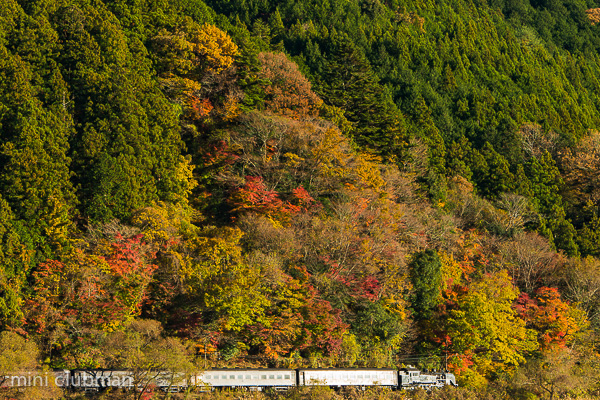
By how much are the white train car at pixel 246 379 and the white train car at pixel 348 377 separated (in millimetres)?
827

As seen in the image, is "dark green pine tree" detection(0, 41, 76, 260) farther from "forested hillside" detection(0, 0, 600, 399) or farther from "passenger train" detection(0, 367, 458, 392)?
"passenger train" detection(0, 367, 458, 392)

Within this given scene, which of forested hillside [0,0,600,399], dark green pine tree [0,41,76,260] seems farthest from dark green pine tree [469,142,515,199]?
dark green pine tree [0,41,76,260]

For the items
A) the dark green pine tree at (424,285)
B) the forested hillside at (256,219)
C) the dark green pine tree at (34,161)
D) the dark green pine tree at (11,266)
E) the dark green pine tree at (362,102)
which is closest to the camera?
the dark green pine tree at (11,266)

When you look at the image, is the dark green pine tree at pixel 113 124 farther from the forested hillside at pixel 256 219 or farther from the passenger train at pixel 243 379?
the passenger train at pixel 243 379

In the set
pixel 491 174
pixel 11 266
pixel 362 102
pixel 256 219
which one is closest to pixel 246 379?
pixel 256 219

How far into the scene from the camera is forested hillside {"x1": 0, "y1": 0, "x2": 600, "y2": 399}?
135ft

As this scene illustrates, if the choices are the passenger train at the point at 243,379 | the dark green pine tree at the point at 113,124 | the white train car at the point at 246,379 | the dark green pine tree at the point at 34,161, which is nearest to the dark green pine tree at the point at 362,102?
the dark green pine tree at the point at 113,124

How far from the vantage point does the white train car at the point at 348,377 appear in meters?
42.3

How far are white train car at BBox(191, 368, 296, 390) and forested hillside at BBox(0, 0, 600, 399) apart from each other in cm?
135

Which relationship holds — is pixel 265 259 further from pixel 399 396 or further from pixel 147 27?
pixel 147 27

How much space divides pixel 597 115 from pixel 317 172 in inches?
2204

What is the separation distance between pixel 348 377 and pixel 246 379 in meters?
5.99

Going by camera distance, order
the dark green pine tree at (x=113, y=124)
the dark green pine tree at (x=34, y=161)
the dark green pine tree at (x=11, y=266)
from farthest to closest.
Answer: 1. the dark green pine tree at (x=113, y=124)
2. the dark green pine tree at (x=34, y=161)
3. the dark green pine tree at (x=11, y=266)

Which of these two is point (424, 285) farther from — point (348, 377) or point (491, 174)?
point (491, 174)
